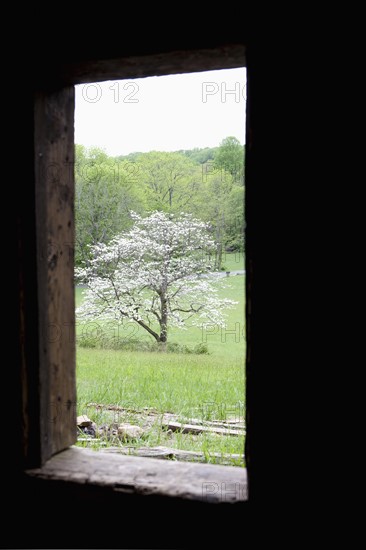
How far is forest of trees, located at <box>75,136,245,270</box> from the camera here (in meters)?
10.7

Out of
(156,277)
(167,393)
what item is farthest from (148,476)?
(156,277)

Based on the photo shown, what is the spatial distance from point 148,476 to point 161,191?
10.6 m

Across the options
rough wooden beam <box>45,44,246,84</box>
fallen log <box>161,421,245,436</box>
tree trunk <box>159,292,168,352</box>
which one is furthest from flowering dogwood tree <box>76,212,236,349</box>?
rough wooden beam <box>45,44,246,84</box>

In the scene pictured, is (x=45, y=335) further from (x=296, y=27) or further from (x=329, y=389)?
(x=296, y=27)

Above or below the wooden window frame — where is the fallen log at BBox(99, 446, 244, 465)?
below

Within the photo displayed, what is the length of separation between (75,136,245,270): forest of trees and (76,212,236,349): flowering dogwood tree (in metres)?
0.31

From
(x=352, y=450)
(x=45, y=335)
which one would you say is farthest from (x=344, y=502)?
(x=45, y=335)

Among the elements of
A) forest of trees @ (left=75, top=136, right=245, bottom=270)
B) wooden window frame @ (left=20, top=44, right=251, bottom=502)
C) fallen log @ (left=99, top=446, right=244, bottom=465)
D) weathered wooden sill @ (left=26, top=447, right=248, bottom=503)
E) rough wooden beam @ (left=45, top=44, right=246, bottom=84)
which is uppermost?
forest of trees @ (left=75, top=136, right=245, bottom=270)

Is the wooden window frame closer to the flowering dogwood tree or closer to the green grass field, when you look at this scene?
the green grass field

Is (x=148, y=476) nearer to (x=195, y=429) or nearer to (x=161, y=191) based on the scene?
(x=195, y=429)

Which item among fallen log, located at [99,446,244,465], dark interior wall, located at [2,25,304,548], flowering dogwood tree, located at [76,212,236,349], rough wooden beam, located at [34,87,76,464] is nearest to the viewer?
dark interior wall, located at [2,25,304,548]

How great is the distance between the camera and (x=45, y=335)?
143cm

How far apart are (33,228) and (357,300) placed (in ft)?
3.06

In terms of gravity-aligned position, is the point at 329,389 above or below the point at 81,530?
above
